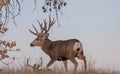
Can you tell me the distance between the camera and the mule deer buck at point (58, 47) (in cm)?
1306

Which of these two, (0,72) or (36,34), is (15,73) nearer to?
(0,72)

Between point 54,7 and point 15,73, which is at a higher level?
Result: point 54,7

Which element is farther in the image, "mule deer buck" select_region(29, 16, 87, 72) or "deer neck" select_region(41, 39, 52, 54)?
"deer neck" select_region(41, 39, 52, 54)

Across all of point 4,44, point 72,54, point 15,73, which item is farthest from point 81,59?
point 4,44

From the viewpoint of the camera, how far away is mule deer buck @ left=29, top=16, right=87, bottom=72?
13.1 metres

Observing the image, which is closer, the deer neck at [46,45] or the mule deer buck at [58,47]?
the mule deer buck at [58,47]

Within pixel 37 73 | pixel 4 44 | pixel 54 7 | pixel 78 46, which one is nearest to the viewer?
pixel 54 7

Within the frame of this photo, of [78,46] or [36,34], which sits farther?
[36,34]

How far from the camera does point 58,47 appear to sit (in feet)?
45.6

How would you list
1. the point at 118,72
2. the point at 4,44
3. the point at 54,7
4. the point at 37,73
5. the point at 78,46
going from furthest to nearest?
the point at 78,46
the point at 118,72
the point at 37,73
the point at 4,44
the point at 54,7

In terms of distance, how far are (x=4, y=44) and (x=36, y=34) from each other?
803 centimetres

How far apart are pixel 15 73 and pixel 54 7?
5.66 metres

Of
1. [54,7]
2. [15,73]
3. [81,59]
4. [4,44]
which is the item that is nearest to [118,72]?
[81,59]

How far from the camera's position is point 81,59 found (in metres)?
13.1
